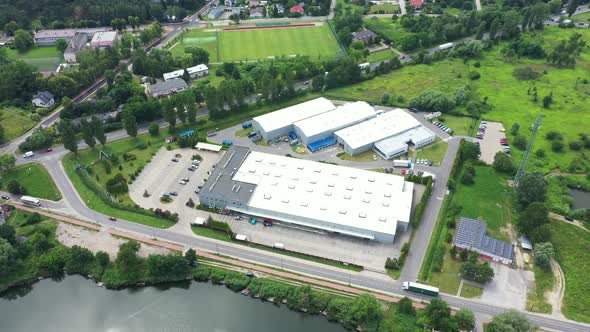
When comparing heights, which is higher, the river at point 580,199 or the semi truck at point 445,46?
the semi truck at point 445,46

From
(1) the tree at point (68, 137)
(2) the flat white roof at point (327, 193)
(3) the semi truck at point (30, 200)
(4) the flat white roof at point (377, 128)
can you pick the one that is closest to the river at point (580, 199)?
(2) the flat white roof at point (327, 193)

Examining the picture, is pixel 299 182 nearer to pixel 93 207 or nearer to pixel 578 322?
pixel 93 207

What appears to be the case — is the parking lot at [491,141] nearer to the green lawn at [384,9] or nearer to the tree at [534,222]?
the tree at [534,222]

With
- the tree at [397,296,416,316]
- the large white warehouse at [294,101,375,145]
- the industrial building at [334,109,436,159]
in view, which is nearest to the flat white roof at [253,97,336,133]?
the large white warehouse at [294,101,375,145]

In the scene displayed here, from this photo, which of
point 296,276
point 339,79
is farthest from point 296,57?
point 296,276

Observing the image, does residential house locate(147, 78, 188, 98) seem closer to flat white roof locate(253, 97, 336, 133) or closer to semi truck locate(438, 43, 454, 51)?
flat white roof locate(253, 97, 336, 133)

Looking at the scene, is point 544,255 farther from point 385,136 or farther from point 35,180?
point 35,180
